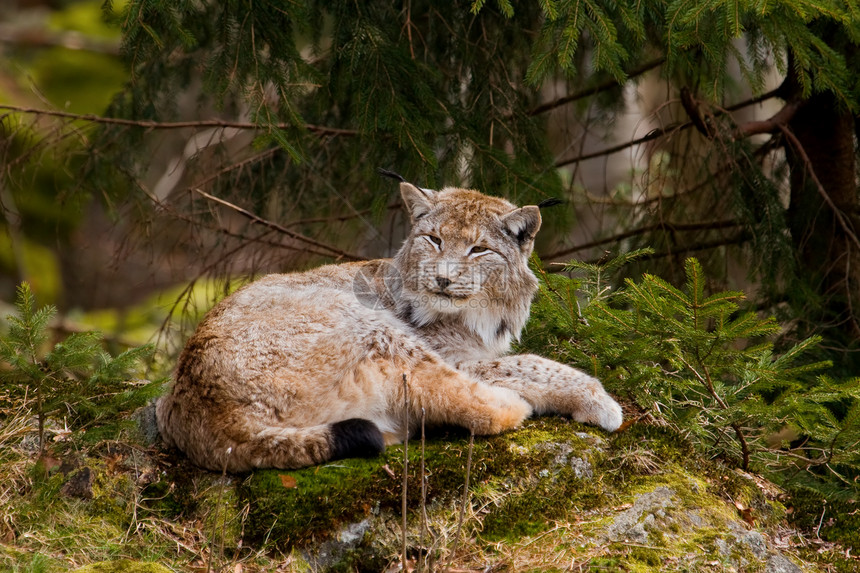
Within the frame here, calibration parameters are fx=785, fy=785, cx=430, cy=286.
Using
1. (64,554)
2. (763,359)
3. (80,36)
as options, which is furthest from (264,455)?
(80,36)

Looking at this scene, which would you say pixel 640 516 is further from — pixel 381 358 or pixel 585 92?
pixel 585 92

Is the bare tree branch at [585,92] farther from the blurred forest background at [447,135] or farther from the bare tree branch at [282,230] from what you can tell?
the bare tree branch at [282,230]

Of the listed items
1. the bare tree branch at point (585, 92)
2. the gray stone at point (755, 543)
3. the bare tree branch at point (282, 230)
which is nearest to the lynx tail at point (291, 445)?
the gray stone at point (755, 543)

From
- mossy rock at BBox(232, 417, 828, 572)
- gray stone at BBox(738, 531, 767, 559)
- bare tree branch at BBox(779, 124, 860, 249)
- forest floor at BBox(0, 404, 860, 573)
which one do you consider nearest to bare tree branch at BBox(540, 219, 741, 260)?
bare tree branch at BBox(779, 124, 860, 249)

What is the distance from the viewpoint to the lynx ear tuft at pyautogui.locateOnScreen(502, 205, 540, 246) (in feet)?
15.4

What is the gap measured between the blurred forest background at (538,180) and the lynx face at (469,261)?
0.27 metres

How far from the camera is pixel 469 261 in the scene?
468 centimetres

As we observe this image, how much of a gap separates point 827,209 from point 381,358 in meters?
3.87

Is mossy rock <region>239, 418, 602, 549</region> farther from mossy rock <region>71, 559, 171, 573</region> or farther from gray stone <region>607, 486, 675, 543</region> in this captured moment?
mossy rock <region>71, 559, 171, 573</region>

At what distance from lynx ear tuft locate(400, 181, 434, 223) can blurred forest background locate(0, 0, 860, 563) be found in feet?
1.17

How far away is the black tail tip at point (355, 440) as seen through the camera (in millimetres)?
3715

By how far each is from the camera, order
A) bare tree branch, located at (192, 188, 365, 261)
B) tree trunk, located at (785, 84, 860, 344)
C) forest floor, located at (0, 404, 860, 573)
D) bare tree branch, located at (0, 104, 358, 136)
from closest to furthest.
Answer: forest floor, located at (0, 404, 860, 573) → bare tree branch, located at (0, 104, 358, 136) → bare tree branch, located at (192, 188, 365, 261) → tree trunk, located at (785, 84, 860, 344)

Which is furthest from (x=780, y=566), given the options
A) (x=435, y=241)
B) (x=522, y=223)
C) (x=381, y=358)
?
(x=435, y=241)

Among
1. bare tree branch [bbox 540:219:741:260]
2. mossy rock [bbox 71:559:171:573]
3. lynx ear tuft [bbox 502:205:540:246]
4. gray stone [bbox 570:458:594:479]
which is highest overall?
lynx ear tuft [bbox 502:205:540:246]
